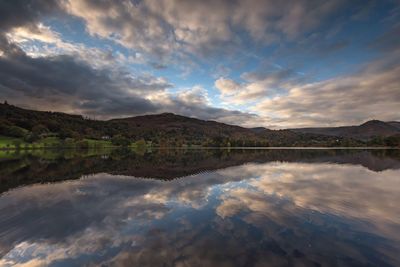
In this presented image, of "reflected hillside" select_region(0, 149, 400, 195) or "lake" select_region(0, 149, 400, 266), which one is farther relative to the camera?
"reflected hillside" select_region(0, 149, 400, 195)

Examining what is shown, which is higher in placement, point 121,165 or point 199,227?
point 199,227

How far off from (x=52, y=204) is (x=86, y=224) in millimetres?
7259

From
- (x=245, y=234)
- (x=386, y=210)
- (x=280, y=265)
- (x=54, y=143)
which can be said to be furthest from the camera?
(x=54, y=143)

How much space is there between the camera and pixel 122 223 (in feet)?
49.9

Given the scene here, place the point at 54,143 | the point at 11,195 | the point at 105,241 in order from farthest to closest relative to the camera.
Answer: the point at 54,143 → the point at 11,195 → the point at 105,241

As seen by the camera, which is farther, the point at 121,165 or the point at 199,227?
the point at 121,165

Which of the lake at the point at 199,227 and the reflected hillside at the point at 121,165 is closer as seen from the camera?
the lake at the point at 199,227

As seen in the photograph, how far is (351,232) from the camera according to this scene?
45.2 feet

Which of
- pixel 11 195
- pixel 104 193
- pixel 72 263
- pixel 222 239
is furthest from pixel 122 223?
pixel 11 195

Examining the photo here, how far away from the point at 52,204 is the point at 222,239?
15390 millimetres

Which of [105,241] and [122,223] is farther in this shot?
[122,223]

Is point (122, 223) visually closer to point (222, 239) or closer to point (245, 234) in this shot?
point (222, 239)

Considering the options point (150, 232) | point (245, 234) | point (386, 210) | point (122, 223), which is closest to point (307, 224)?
point (245, 234)

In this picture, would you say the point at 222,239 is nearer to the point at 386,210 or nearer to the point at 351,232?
the point at 351,232
